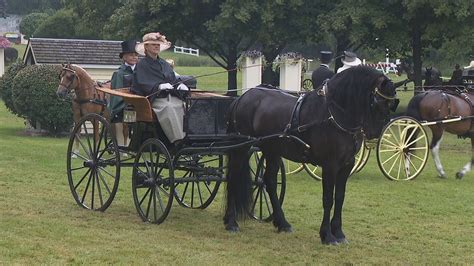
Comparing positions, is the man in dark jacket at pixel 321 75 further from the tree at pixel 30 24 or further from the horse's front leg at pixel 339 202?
the tree at pixel 30 24

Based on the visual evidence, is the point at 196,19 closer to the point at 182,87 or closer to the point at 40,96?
the point at 40,96

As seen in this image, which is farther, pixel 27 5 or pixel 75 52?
pixel 27 5

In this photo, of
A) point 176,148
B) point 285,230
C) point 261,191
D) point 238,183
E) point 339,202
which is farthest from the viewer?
point 261,191

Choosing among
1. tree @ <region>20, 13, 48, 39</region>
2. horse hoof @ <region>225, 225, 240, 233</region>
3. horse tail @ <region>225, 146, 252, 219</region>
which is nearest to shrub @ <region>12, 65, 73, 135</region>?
horse tail @ <region>225, 146, 252, 219</region>

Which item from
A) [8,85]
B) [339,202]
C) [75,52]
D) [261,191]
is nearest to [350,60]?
[261,191]

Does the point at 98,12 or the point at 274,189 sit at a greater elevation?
the point at 98,12

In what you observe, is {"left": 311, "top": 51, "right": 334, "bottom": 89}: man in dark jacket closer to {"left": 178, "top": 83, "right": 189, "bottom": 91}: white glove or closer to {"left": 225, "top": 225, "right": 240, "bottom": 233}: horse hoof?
{"left": 178, "top": 83, "right": 189, "bottom": 91}: white glove

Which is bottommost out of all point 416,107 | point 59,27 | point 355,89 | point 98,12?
point 416,107

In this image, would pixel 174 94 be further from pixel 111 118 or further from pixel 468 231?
pixel 468 231

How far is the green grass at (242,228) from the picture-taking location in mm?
7344

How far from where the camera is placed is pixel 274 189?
28.7ft

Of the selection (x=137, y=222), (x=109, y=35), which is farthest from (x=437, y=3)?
(x=137, y=222)

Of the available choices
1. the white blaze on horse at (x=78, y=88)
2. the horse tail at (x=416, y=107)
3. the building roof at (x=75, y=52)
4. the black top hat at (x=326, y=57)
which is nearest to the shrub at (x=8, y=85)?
the building roof at (x=75, y=52)

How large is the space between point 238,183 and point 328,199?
128cm
